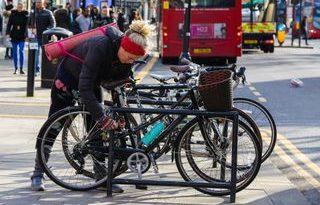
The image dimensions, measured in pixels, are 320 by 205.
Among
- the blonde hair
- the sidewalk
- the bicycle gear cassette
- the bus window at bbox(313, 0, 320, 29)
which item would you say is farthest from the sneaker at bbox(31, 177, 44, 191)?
the bus window at bbox(313, 0, 320, 29)

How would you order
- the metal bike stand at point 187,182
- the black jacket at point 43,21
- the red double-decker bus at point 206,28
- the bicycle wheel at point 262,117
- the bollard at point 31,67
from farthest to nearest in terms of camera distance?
1. the red double-decker bus at point 206,28
2. the black jacket at point 43,21
3. the bollard at point 31,67
4. the bicycle wheel at point 262,117
5. the metal bike stand at point 187,182

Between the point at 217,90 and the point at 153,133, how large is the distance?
0.70 m

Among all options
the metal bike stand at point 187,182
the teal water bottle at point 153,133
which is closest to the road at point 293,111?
the metal bike stand at point 187,182

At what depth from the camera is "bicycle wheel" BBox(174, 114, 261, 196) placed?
616 cm

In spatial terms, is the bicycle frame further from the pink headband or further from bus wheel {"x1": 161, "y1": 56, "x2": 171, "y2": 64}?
bus wheel {"x1": 161, "y1": 56, "x2": 171, "y2": 64}

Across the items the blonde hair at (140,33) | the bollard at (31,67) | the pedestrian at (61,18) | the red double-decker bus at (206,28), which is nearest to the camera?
the blonde hair at (140,33)

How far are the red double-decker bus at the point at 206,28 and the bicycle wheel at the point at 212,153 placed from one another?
55.4 feet

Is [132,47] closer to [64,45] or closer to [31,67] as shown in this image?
[64,45]

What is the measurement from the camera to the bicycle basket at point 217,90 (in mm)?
5891

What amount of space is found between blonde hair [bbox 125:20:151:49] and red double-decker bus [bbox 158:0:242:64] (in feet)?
56.6

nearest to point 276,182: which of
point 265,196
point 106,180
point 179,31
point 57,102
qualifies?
point 265,196

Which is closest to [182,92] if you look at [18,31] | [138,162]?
[138,162]

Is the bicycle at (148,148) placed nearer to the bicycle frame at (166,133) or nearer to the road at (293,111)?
the bicycle frame at (166,133)

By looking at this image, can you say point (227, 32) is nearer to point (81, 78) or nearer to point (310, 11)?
point (81, 78)
